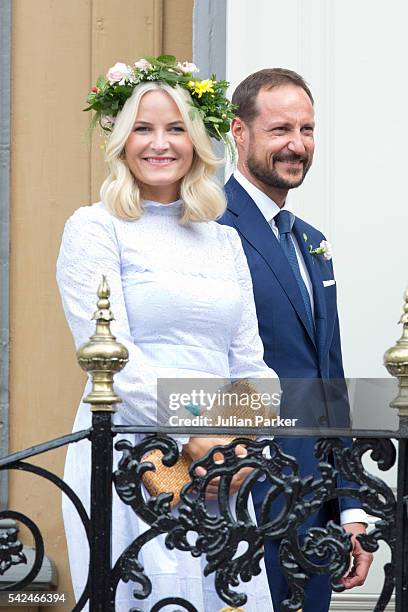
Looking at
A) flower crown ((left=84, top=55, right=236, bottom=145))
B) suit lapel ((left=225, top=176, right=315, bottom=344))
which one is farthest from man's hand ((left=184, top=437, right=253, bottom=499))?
flower crown ((left=84, top=55, right=236, bottom=145))

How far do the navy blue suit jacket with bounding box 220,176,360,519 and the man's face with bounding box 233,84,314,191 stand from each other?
9cm

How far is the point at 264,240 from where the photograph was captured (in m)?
3.79

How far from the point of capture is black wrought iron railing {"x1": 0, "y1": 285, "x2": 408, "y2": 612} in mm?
2816

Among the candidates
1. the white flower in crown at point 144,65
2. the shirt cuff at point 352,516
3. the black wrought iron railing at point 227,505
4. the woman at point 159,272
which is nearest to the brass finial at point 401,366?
the black wrought iron railing at point 227,505

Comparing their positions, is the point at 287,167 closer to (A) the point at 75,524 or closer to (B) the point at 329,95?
(B) the point at 329,95

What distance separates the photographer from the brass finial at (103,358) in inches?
109

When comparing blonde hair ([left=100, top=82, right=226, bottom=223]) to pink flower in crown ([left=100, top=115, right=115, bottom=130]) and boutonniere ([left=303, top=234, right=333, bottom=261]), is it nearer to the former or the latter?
pink flower in crown ([left=100, top=115, right=115, bottom=130])

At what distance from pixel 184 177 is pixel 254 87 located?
566 millimetres

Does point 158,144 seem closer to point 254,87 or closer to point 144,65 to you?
point 144,65

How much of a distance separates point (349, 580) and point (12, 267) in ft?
6.06

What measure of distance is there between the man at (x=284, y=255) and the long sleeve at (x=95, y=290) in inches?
21.2

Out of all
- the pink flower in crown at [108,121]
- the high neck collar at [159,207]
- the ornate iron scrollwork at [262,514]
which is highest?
the pink flower in crown at [108,121]

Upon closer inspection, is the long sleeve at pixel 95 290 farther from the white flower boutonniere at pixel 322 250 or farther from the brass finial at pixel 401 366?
the white flower boutonniere at pixel 322 250

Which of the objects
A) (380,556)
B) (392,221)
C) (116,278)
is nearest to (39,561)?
(116,278)
